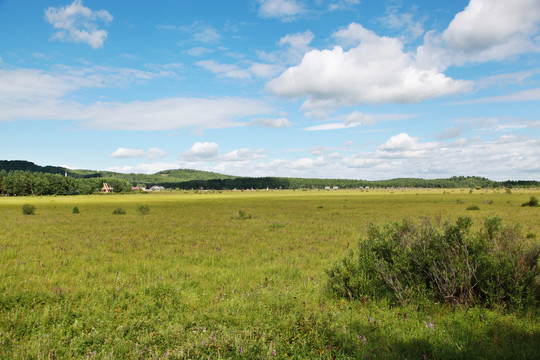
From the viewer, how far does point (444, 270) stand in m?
6.84

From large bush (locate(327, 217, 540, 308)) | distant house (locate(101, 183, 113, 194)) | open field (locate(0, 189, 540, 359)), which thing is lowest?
distant house (locate(101, 183, 113, 194))

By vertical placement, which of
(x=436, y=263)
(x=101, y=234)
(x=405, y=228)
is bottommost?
(x=101, y=234)

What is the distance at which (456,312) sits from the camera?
6203 mm

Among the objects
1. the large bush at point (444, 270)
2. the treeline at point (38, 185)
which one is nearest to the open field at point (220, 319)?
the large bush at point (444, 270)

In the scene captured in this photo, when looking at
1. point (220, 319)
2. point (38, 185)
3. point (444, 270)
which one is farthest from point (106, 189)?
point (444, 270)

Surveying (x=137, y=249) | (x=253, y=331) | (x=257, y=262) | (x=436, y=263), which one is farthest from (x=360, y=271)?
(x=137, y=249)

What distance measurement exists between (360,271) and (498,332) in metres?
3.03

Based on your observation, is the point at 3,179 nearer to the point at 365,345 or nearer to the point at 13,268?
the point at 13,268

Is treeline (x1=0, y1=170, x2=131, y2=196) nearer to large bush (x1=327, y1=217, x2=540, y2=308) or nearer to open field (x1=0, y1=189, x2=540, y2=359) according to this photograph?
open field (x1=0, y1=189, x2=540, y2=359)

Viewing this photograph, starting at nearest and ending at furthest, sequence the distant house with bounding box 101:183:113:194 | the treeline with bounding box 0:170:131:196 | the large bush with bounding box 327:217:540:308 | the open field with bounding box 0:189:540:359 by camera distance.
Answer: the open field with bounding box 0:189:540:359
the large bush with bounding box 327:217:540:308
the treeline with bounding box 0:170:131:196
the distant house with bounding box 101:183:113:194

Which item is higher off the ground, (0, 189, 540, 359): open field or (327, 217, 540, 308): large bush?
(327, 217, 540, 308): large bush

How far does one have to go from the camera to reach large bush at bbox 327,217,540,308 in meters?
6.46

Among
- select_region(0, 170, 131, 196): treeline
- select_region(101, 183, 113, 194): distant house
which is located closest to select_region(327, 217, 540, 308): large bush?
select_region(0, 170, 131, 196): treeline

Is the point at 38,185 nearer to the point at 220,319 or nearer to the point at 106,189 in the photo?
the point at 106,189
